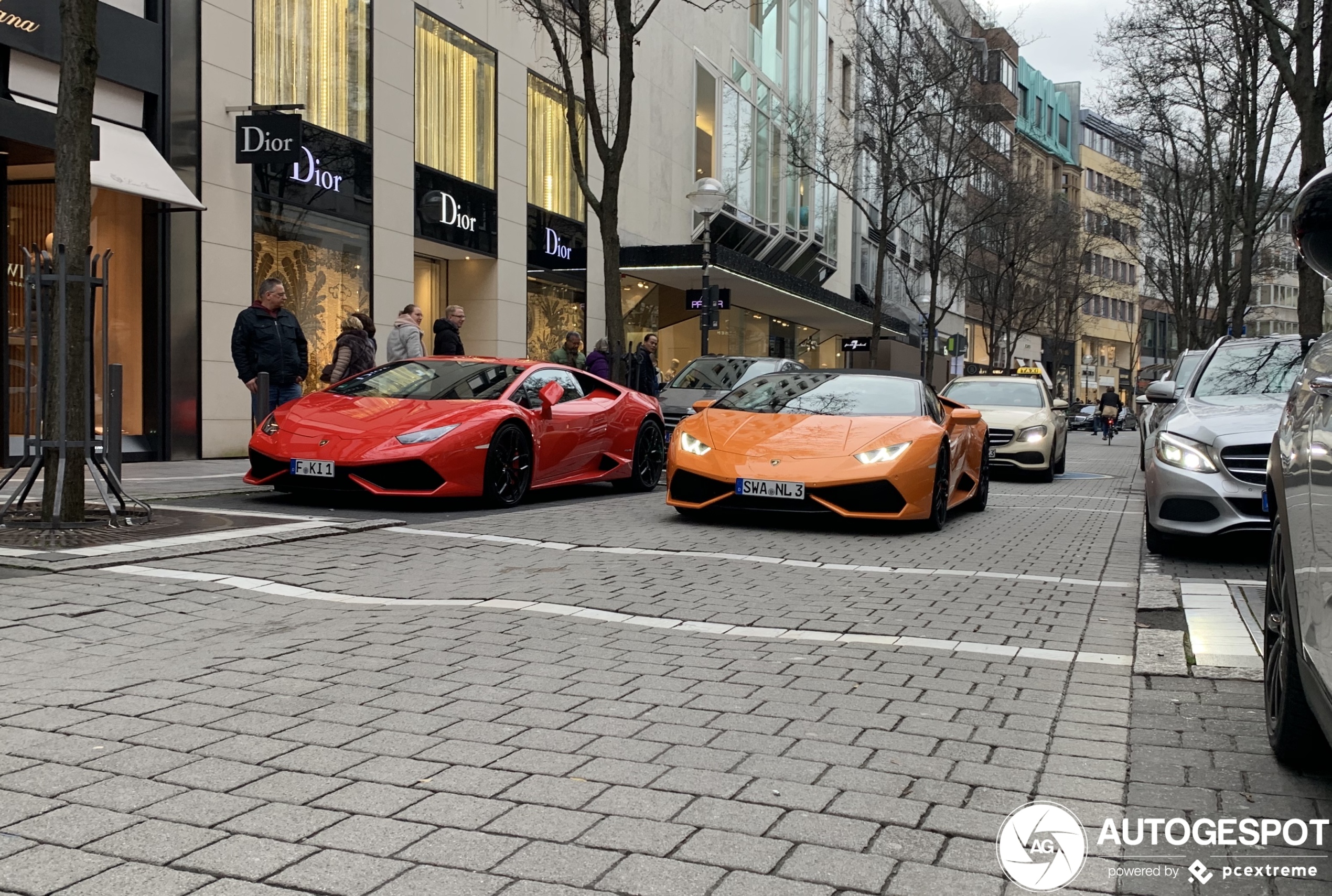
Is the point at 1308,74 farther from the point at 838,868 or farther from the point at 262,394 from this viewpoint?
the point at 838,868

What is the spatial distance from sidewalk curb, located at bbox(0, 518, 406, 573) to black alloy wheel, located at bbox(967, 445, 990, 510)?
553cm

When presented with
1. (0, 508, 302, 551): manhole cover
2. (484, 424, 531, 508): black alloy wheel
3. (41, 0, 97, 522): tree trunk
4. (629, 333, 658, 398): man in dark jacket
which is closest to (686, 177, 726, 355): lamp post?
(629, 333, 658, 398): man in dark jacket

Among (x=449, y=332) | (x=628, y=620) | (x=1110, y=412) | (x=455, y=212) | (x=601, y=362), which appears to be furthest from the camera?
(x=1110, y=412)

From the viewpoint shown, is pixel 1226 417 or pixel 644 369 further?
pixel 644 369

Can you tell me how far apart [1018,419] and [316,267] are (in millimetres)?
10104

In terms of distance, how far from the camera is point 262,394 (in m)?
12.4

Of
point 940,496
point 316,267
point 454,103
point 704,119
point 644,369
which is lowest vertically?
point 940,496

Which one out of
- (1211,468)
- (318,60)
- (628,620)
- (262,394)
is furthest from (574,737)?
(318,60)

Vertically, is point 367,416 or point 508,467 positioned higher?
point 367,416

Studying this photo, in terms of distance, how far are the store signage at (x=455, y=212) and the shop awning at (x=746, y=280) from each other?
2.63m

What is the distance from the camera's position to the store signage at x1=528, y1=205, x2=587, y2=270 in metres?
25.8

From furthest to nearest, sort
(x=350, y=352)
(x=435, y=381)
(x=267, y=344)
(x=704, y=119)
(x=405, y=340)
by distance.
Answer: (x=704, y=119), (x=405, y=340), (x=350, y=352), (x=267, y=344), (x=435, y=381)

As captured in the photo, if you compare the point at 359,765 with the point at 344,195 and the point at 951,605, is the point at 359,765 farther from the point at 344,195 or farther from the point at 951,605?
the point at 344,195

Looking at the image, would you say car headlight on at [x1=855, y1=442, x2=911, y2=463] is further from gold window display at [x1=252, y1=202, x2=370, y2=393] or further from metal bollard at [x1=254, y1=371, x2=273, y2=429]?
gold window display at [x1=252, y1=202, x2=370, y2=393]
